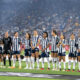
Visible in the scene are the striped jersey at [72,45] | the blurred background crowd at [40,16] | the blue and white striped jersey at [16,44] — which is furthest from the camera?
the blurred background crowd at [40,16]

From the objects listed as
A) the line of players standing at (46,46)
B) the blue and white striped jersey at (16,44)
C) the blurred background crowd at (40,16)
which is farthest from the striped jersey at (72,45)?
the blurred background crowd at (40,16)

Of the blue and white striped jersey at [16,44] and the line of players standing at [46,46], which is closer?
the line of players standing at [46,46]

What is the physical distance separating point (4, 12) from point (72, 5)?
377 inches

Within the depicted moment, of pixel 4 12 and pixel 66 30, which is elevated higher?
pixel 4 12

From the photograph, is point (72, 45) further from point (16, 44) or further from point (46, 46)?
point (16, 44)

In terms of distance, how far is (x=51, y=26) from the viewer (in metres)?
29.0

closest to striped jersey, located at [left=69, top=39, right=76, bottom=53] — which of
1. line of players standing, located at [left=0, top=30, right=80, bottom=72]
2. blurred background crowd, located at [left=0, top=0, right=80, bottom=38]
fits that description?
line of players standing, located at [left=0, top=30, right=80, bottom=72]

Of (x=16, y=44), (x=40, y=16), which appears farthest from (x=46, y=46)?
(x=40, y=16)

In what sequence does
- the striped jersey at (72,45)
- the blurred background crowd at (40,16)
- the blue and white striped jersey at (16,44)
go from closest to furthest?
the striped jersey at (72,45)
the blue and white striped jersey at (16,44)
the blurred background crowd at (40,16)

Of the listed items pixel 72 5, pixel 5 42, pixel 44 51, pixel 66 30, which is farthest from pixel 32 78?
pixel 72 5

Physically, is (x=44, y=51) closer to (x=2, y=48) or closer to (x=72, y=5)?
(x=2, y=48)

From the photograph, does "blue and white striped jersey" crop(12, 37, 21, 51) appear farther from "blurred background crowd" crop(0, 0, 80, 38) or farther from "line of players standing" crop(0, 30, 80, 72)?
"blurred background crowd" crop(0, 0, 80, 38)

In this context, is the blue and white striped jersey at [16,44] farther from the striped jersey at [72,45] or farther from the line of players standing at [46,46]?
the striped jersey at [72,45]

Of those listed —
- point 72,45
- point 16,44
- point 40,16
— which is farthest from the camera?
point 40,16
